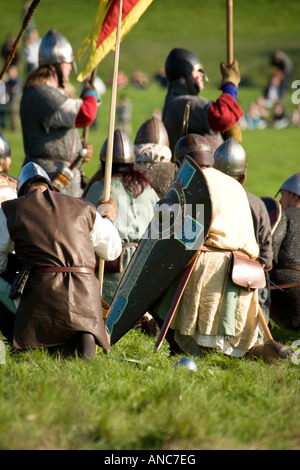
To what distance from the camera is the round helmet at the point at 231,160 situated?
245 inches

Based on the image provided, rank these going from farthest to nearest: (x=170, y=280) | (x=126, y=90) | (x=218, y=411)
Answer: (x=126, y=90) < (x=170, y=280) < (x=218, y=411)

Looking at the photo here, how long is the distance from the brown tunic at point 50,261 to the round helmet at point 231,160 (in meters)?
1.81

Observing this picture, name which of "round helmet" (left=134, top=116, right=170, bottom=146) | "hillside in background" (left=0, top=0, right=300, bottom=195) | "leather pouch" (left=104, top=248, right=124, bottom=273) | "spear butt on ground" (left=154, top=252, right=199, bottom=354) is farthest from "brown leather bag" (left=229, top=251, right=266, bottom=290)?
"hillside in background" (left=0, top=0, right=300, bottom=195)

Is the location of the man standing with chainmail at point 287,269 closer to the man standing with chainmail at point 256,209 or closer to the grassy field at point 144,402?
the grassy field at point 144,402

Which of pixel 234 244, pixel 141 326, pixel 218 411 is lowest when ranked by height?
pixel 141 326

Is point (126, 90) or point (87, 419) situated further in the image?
point (126, 90)

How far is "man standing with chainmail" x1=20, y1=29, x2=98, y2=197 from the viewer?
7.38 m

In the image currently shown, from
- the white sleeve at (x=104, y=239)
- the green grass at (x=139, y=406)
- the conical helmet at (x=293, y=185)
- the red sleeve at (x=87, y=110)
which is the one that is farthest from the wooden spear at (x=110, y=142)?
the conical helmet at (x=293, y=185)

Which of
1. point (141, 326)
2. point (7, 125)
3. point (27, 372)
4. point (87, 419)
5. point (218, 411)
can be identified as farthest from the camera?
point (7, 125)

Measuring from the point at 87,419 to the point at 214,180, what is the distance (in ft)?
7.38

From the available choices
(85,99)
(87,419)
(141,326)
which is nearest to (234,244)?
(141,326)

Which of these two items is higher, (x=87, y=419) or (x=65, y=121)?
(x=65, y=121)

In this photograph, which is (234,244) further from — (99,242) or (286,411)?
(286,411)

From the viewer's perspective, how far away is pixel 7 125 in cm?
2012
